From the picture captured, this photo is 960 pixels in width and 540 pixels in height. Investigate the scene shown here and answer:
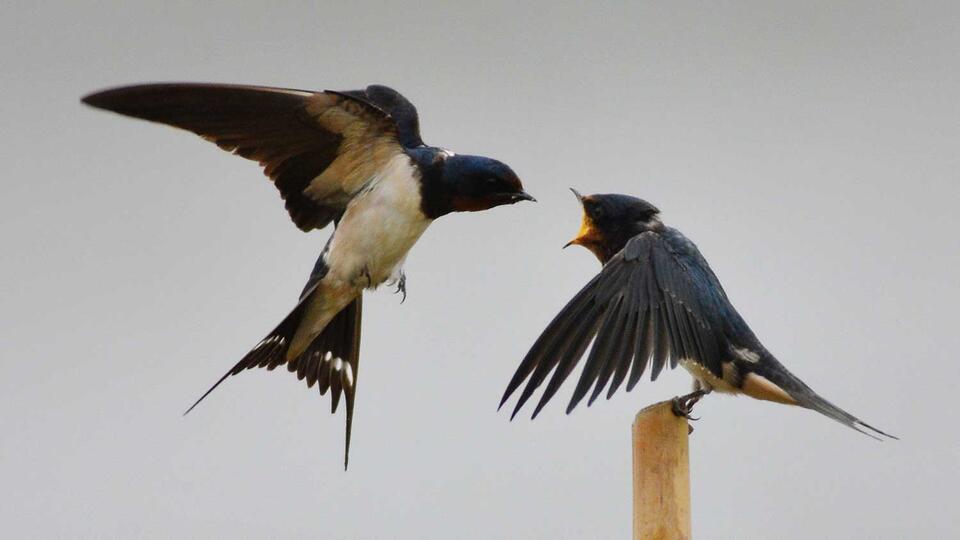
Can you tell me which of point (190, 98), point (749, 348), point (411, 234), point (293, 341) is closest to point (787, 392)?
point (749, 348)

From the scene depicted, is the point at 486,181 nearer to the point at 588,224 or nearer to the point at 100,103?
the point at 588,224

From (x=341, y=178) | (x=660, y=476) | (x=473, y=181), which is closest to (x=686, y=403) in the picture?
(x=660, y=476)

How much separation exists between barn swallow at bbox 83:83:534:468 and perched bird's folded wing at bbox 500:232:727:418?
0.33m

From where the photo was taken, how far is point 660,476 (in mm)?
1670

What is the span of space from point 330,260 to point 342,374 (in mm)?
250

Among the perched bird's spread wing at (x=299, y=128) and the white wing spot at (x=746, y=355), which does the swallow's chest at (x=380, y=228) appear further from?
the white wing spot at (x=746, y=355)

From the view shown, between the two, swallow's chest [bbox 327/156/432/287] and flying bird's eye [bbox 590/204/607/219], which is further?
flying bird's eye [bbox 590/204/607/219]

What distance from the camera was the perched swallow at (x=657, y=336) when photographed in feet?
5.92

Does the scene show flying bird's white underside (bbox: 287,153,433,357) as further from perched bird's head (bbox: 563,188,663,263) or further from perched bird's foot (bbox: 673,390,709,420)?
perched bird's foot (bbox: 673,390,709,420)

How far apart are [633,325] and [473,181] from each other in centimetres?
49

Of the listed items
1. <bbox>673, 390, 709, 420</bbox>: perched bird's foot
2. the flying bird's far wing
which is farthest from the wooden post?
the flying bird's far wing

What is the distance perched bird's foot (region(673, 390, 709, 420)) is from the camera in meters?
1.73

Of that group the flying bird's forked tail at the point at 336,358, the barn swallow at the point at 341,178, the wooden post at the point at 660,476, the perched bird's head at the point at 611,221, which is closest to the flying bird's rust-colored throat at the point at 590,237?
the perched bird's head at the point at 611,221

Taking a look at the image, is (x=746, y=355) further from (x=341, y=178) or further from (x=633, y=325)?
(x=341, y=178)
